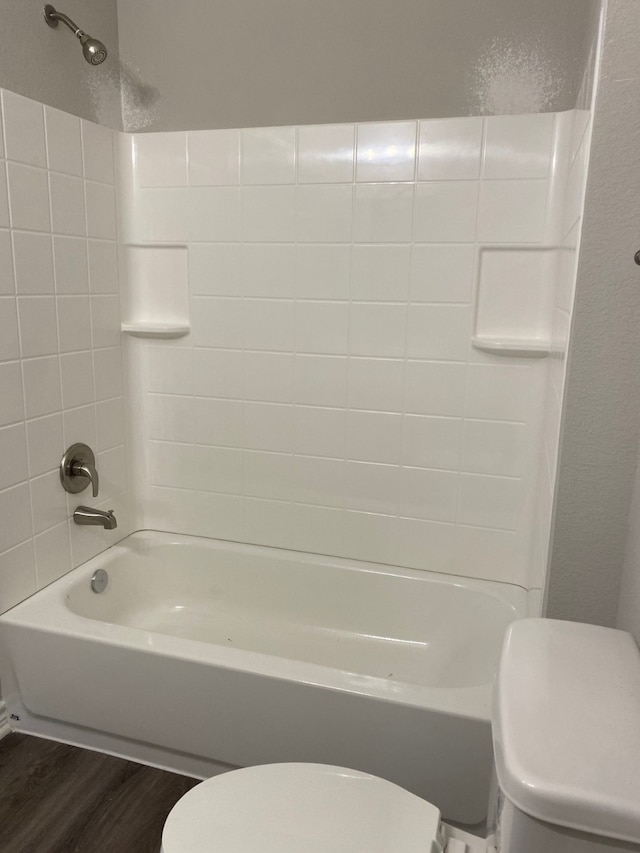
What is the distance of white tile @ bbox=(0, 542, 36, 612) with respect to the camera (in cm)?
184

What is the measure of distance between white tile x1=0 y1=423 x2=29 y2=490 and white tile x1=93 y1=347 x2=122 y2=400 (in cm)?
36

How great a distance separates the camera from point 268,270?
2109mm

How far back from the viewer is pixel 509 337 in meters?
1.95

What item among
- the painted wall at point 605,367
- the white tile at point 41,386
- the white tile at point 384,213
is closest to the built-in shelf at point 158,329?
the white tile at point 41,386

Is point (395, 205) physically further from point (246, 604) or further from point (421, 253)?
point (246, 604)

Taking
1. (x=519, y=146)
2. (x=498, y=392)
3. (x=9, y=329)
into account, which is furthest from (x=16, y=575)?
(x=519, y=146)

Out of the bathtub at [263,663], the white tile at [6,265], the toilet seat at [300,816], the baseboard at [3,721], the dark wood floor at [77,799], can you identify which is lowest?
the dark wood floor at [77,799]

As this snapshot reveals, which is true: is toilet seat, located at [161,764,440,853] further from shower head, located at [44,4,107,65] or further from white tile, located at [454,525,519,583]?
shower head, located at [44,4,107,65]

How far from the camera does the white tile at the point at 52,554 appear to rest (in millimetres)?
1961

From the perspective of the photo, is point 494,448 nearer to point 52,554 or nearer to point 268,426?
point 268,426

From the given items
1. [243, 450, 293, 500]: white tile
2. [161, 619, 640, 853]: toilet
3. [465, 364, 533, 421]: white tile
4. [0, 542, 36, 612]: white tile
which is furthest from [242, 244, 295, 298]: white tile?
[161, 619, 640, 853]: toilet

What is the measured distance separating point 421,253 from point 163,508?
129cm

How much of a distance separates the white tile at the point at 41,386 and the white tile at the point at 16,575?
40cm

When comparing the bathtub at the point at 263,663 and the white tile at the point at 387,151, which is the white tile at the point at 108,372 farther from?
the white tile at the point at 387,151
